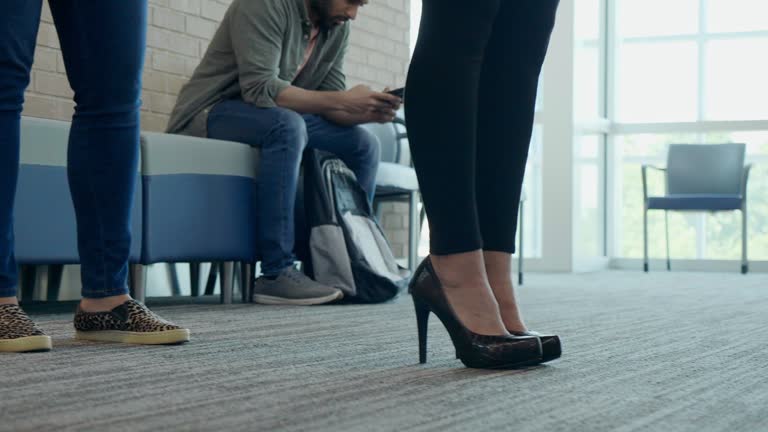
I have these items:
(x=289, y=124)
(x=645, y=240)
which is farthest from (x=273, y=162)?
(x=645, y=240)

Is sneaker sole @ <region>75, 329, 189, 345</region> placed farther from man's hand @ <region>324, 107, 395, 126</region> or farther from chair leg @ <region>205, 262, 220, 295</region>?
chair leg @ <region>205, 262, 220, 295</region>

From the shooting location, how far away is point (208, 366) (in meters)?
1.18

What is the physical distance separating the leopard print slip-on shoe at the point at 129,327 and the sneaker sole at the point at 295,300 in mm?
1043

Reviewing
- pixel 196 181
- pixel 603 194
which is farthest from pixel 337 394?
pixel 603 194

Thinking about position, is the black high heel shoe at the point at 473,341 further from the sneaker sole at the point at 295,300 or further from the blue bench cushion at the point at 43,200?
the sneaker sole at the point at 295,300

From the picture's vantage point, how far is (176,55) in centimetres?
322

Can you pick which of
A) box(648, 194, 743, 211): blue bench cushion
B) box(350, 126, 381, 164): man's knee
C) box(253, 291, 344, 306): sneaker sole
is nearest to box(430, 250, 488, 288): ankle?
box(253, 291, 344, 306): sneaker sole

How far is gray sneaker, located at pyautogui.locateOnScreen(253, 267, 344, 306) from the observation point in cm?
251

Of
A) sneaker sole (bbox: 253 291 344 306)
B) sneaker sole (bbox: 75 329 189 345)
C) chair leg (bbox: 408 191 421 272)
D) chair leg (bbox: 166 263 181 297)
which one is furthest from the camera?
chair leg (bbox: 408 191 421 272)

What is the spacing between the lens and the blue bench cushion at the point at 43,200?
2121mm

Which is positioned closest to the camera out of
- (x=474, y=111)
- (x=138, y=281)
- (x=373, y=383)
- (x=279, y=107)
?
(x=373, y=383)

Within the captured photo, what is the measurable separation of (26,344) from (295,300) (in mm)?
1238

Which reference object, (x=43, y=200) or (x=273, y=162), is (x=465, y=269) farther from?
(x=273, y=162)

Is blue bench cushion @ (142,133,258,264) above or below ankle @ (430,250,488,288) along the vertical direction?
above
